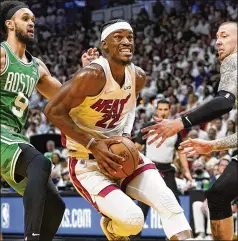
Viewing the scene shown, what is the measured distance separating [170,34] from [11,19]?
13470mm

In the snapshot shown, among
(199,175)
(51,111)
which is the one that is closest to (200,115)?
(51,111)

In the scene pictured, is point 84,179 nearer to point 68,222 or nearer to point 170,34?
point 68,222

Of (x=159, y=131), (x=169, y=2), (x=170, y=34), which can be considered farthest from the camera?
(x=169, y=2)

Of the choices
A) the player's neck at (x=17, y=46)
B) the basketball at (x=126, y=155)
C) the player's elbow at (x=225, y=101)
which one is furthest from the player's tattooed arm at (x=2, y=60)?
the player's elbow at (x=225, y=101)

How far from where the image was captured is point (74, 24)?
23469 millimetres

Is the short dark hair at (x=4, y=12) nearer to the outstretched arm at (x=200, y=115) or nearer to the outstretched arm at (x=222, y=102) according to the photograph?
the outstretched arm at (x=200, y=115)

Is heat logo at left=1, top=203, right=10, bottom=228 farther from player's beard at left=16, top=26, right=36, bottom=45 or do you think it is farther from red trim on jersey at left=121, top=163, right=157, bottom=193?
red trim on jersey at left=121, top=163, right=157, bottom=193

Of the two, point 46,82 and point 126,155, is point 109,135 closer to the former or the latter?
point 126,155

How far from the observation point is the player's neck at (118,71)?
5273 millimetres

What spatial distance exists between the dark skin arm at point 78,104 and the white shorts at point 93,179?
10 centimetres

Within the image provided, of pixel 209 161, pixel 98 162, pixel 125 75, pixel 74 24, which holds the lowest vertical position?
pixel 209 161

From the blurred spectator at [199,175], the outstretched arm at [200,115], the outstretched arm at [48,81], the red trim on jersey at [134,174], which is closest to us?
the outstretched arm at [200,115]

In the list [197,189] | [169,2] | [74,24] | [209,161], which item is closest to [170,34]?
[169,2]

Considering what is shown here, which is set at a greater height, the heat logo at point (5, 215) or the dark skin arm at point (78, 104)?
the dark skin arm at point (78, 104)
